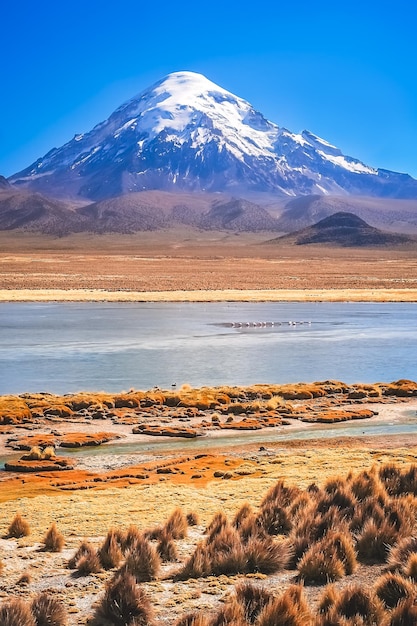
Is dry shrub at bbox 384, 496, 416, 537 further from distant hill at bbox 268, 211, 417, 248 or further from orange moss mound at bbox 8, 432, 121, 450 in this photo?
distant hill at bbox 268, 211, 417, 248

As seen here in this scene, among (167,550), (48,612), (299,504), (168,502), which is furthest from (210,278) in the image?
(48,612)

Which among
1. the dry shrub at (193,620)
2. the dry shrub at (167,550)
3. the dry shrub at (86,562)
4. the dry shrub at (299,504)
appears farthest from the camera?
the dry shrub at (299,504)

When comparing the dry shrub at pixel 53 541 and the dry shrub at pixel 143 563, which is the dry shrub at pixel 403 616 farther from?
the dry shrub at pixel 53 541

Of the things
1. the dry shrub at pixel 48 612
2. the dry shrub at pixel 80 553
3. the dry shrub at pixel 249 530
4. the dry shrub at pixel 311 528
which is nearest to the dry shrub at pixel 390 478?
the dry shrub at pixel 311 528

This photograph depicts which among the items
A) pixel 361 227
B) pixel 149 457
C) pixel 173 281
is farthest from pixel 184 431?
pixel 361 227

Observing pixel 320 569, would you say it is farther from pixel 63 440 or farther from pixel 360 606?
pixel 63 440
